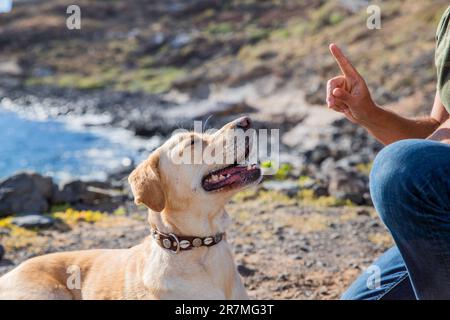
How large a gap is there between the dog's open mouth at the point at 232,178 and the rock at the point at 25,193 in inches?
290

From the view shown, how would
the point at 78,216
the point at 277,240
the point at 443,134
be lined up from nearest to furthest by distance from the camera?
the point at 443,134
the point at 277,240
the point at 78,216

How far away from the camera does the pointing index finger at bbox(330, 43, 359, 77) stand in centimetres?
445

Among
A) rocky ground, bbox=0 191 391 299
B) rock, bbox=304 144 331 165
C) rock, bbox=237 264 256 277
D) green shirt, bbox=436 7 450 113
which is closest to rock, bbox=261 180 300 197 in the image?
rocky ground, bbox=0 191 391 299

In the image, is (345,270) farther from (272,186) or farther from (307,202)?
A: (272,186)

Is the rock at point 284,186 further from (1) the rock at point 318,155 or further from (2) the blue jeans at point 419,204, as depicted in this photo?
(2) the blue jeans at point 419,204

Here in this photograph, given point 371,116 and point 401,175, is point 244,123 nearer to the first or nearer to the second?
point 371,116

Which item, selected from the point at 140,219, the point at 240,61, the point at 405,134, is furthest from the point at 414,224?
the point at 240,61

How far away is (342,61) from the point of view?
448cm

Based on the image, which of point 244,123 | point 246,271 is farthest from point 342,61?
point 246,271

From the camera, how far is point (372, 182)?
138 inches

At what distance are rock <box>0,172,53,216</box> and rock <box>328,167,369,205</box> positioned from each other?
16.1 feet

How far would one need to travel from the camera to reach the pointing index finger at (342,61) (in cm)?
445

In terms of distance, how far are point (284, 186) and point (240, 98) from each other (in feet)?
78.6

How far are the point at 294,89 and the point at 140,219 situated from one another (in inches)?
957
